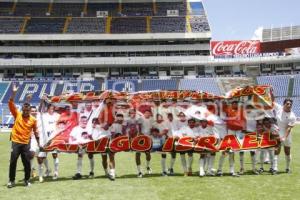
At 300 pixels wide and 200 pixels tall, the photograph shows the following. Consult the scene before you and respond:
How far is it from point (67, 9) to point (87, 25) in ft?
19.2

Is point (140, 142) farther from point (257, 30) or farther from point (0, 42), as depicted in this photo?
point (257, 30)

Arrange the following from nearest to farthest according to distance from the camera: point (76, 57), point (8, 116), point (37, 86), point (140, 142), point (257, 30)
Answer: point (140, 142), point (8, 116), point (37, 86), point (76, 57), point (257, 30)

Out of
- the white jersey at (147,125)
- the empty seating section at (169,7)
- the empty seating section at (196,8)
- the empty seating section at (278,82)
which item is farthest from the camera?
the empty seating section at (169,7)

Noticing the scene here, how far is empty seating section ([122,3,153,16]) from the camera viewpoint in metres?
74.1

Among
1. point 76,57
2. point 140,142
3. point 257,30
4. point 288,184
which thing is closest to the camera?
point 288,184

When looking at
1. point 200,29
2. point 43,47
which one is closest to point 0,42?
point 43,47

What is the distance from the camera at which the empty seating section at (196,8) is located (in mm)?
A: 74206

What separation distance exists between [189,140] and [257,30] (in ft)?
233

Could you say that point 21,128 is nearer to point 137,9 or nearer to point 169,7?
point 137,9

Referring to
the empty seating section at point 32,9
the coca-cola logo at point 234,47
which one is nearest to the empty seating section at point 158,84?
Answer: the coca-cola logo at point 234,47

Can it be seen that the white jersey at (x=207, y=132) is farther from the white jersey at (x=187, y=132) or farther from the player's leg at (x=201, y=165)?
the player's leg at (x=201, y=165)

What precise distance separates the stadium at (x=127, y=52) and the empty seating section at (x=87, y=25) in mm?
151

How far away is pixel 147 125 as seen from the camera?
45.5 ft

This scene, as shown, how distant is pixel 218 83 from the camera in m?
65.8
